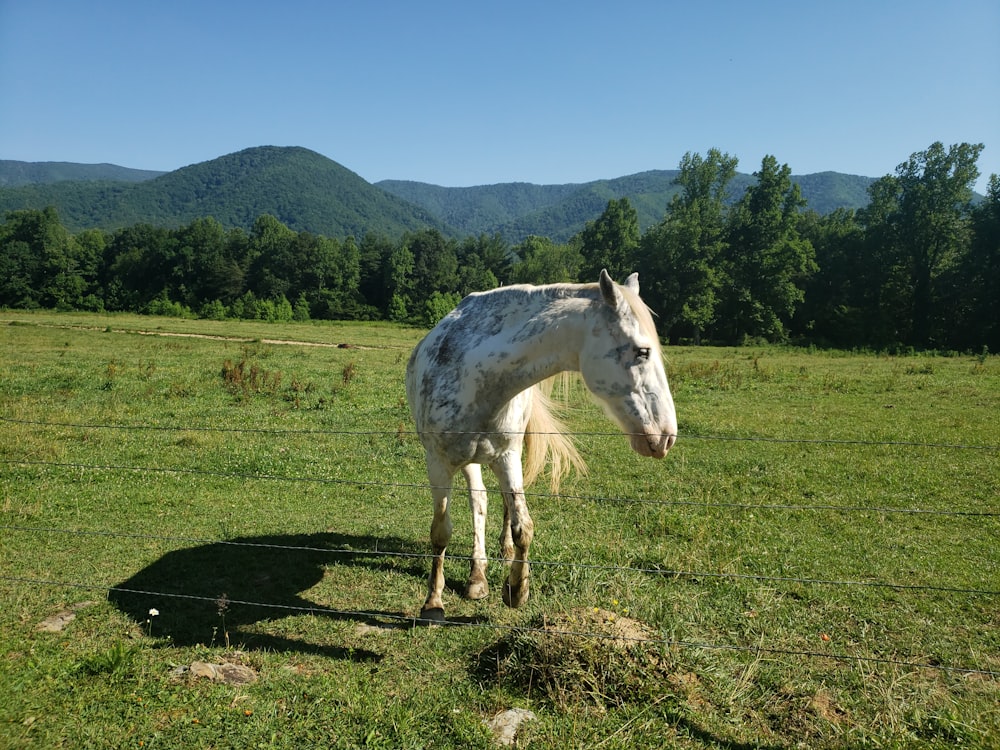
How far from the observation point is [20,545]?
6188mm

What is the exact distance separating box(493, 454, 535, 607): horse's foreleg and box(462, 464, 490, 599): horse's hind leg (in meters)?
0.63

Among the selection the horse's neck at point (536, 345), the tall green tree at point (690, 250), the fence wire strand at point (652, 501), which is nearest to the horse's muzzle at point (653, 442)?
the fence wire strand at point (652, 501)

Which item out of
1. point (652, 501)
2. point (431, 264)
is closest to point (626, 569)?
point (652, 501)

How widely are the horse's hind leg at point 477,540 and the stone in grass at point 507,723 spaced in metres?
1.67

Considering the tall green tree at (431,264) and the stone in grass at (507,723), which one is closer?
the stone in grass at (507,723)

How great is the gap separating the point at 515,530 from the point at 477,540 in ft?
3.33

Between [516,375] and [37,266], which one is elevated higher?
[37,266]

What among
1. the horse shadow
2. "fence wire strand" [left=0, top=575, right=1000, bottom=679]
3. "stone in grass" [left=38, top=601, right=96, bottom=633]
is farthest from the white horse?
"stone in grass" [left=38, top=601, right=96, bottom=633]

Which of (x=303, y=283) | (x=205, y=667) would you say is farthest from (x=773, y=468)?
(x=303, y=283)

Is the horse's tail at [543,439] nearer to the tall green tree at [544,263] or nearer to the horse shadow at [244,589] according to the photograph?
the horse shadow at [244,589]

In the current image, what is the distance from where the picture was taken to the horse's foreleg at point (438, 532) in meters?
4.65

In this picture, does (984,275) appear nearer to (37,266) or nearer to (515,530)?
(515,530)

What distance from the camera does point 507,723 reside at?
3.49 metres

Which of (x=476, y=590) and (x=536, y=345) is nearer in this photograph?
(x=536, y=345)
